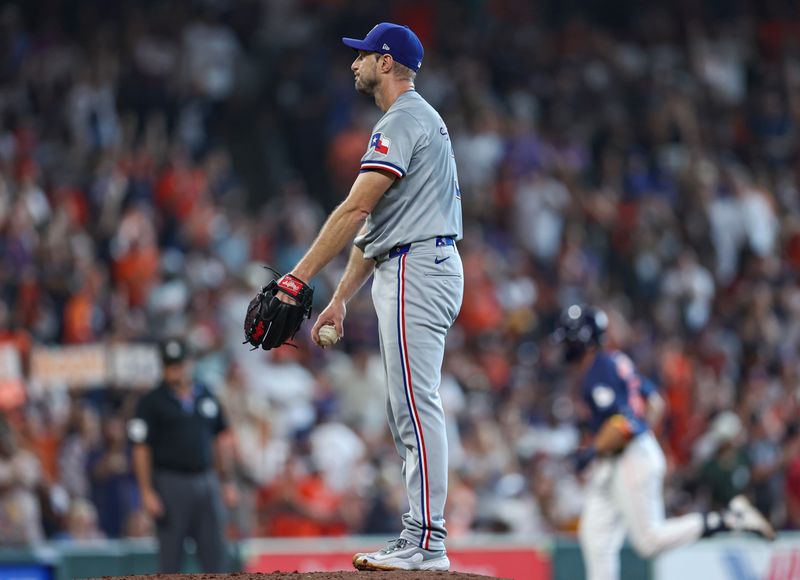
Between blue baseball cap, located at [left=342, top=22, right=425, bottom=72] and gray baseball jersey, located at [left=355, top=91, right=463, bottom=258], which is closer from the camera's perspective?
gray baseball jersey, located at [left=355, top=91, right=463, bottom=258]

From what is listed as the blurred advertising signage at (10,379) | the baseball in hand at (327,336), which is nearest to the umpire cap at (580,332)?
the baseball in hand at (327,336)

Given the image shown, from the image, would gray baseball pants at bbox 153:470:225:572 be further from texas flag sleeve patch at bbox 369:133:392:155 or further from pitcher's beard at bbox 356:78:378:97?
texas flag sleeve patch at bbox 369:133:392:155

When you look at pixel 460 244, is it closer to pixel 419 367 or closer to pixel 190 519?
pixel 190 519

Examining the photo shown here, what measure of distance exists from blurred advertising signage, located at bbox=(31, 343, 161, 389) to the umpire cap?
4.12 meters

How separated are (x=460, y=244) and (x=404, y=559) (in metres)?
9.96

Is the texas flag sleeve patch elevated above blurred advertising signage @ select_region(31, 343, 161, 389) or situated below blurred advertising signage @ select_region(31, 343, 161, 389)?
above

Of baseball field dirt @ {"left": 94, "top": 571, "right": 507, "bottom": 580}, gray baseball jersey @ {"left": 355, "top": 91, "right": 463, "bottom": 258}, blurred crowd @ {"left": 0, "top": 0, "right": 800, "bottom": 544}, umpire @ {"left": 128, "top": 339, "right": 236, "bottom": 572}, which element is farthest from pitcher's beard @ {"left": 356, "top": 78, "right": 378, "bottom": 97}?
blurred crowd @ {"left": 0, "top": 0, "right": 800, "bottom": 544}

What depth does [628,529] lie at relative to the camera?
33.4 ft

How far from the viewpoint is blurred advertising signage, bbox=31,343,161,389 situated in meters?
12.9

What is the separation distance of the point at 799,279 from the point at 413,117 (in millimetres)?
12244

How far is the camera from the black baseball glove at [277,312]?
606 cm

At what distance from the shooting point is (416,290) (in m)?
6.16

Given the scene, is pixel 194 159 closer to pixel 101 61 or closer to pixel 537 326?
pixel 101 61

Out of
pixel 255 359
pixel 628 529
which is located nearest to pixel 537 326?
pixel 255 359
